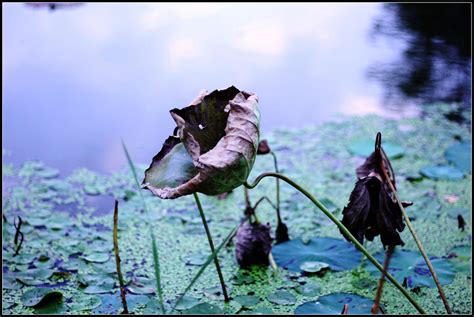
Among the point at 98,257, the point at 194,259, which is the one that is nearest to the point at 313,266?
the point at 194,259

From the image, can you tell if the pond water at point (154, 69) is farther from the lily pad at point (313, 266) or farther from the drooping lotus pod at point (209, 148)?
the drooping lotus pod at point (209, 148)

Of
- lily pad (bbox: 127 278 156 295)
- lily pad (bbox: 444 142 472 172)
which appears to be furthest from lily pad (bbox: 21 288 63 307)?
lily pad (bbox: 444 142 472 172)

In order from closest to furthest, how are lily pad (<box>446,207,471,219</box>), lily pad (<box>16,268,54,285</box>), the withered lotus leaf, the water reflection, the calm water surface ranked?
1. the withered lotus leaf
2. lily pad (<box>16,268,54,285</box>)
3. lily pad (<box>446,207,471,219</box>)
4. the calm water surface
5. the water reflection

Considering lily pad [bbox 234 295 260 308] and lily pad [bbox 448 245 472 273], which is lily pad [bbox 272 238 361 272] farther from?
lily pad [bbox 448 245 472 273]

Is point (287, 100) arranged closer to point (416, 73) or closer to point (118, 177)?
point (416, 73)

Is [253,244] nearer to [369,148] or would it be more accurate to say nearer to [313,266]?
[313,266]

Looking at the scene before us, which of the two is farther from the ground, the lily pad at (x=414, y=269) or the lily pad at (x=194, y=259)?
the lily pad at (x=194, y=259)

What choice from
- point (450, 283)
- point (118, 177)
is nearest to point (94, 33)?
point (118, 177)

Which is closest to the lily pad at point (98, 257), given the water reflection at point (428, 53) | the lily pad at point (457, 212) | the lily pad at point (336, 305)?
the lily pad at point (336, 305)
